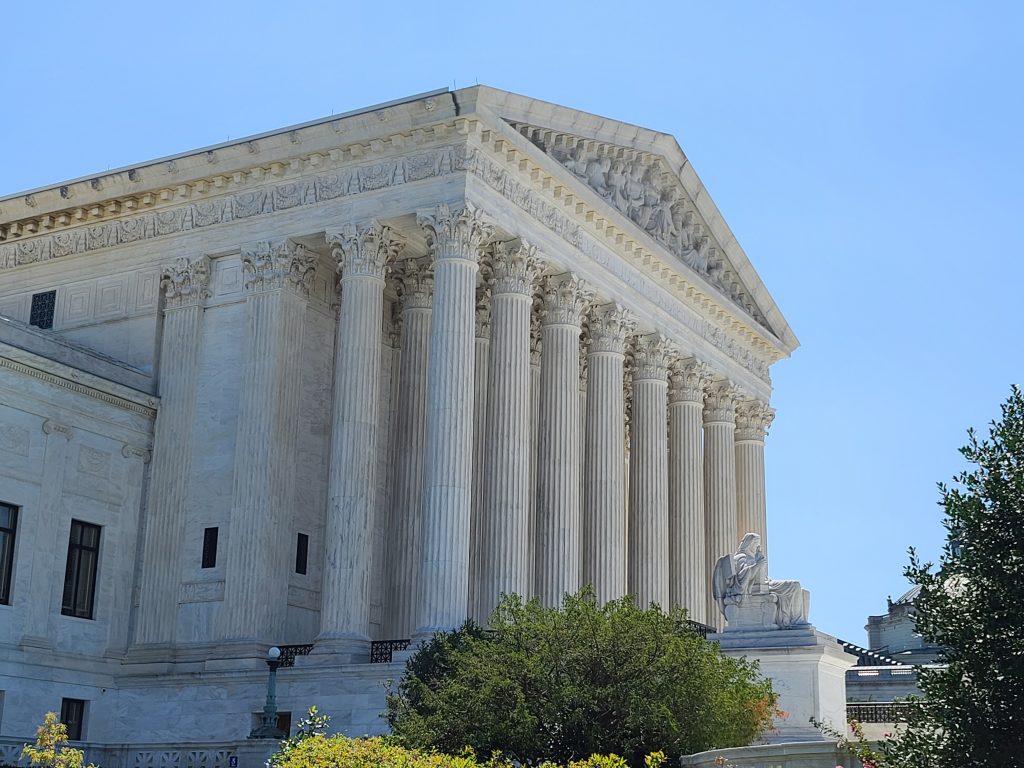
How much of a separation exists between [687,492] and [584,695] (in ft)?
88.7

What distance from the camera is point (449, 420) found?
38.8 meters

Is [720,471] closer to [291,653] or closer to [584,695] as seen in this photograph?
[291,653]

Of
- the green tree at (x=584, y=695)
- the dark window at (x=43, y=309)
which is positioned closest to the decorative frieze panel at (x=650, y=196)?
the dark window at (x=43, y=309)

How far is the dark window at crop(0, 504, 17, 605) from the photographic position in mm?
39094

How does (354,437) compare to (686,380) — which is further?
(686,380)

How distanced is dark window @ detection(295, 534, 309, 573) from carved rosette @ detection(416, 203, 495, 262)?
371 inches

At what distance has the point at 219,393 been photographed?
43.0 metres

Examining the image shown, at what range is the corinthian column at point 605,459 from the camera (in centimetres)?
4597

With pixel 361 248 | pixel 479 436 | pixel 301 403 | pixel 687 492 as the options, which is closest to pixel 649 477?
pixel 687 492

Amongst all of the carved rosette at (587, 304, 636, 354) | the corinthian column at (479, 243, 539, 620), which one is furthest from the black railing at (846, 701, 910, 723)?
the carved rosette at (587, 304, 636, 354)

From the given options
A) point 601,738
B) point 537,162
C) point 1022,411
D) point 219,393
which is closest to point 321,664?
point 219,393

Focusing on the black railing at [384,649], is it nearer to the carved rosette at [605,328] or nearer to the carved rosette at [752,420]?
the carved rosette at [605,328]

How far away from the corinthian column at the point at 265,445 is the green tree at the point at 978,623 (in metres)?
23.1

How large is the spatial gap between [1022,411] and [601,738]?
1051 centimetres
